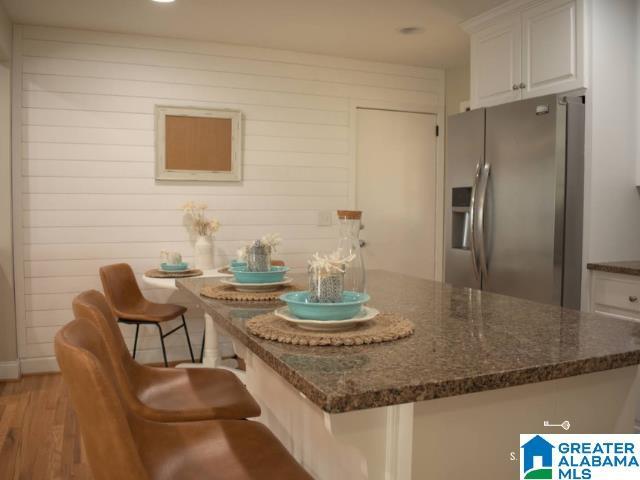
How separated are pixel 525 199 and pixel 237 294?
6.20 ft

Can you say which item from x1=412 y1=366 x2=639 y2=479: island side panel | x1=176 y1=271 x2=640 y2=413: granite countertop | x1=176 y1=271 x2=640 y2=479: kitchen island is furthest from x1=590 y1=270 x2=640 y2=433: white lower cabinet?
x1=412 y1=366 x2=639 y2=479: island side panel

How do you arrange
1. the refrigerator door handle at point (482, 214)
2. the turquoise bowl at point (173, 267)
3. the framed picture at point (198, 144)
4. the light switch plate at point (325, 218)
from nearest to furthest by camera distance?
the refrigerator door handle at point (482, 214)
the turquoise bowl at point (173, 267)
the framed picture at point (198, 144)
the light switch plate at point (325, 218)

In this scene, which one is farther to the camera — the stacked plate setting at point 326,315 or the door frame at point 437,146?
the door frame at point 437,146

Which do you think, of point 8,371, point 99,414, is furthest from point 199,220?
point 99,414

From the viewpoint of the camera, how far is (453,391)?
3.11ft

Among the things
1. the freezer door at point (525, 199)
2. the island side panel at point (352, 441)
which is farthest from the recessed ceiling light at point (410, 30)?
the island side panel at point (352, 441)

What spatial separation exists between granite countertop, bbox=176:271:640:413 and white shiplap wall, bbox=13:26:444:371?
9.09 feet

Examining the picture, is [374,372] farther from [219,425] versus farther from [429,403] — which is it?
[219,425]

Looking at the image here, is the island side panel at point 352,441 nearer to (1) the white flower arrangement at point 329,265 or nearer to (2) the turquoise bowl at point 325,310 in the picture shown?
(2) the turquoise bowl at point 325,310

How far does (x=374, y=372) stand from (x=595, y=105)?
8.53 feet

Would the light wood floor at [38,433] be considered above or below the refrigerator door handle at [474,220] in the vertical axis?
below

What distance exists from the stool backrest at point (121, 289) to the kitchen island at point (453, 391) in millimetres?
2419

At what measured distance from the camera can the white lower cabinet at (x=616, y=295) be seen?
110 inches

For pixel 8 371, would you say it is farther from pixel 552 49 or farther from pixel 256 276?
pixel 552 49
